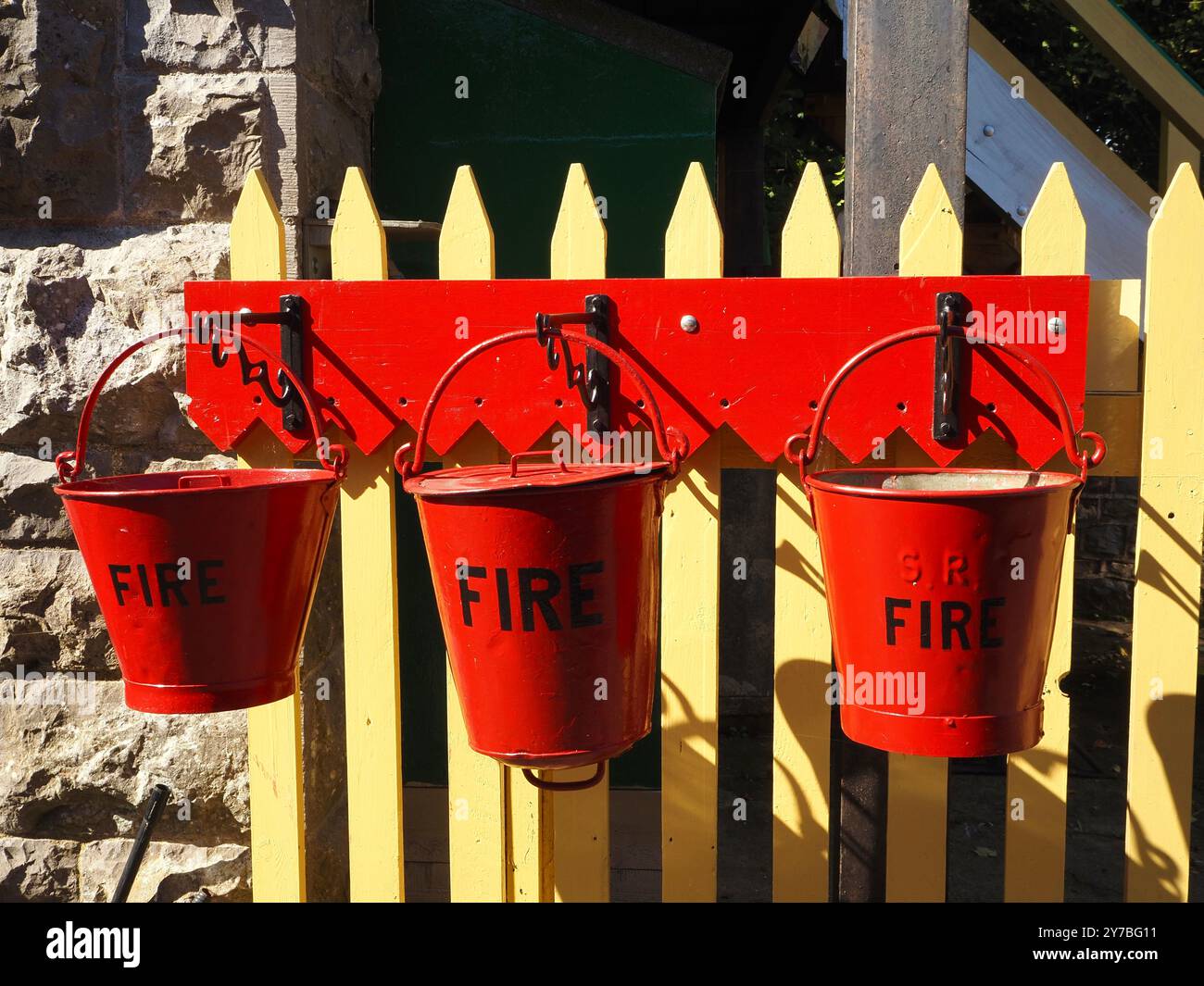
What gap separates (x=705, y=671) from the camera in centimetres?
184

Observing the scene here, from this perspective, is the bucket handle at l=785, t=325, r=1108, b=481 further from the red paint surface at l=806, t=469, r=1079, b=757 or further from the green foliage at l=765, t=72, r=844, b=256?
the green foliage at l=765, t=72, r=844, b=256

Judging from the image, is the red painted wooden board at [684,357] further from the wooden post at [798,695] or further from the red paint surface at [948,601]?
the red paint surface at [948,601]

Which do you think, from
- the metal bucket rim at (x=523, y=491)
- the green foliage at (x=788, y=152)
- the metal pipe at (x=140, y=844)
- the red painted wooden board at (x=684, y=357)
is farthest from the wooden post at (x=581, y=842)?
the green foliage at (x=788, y=152)

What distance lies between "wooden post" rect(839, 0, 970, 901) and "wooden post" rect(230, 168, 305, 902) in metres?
1.01

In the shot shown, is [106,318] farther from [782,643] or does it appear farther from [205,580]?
[782,643]

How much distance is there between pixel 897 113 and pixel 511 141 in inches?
64.1

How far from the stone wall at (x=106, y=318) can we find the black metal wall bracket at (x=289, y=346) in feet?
1.25

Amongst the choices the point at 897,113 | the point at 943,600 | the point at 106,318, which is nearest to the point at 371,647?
the point at 106,318

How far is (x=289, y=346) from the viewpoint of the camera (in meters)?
1.82

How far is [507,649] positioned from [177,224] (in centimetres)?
124

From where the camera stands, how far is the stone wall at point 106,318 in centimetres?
210

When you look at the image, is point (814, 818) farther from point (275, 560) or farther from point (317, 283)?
point (317, 283)

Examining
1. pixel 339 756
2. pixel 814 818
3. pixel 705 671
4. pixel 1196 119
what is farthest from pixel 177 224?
pixel 1196 119
